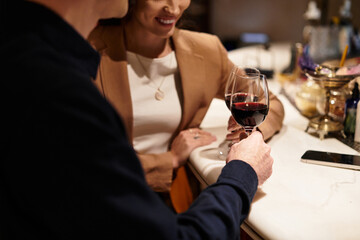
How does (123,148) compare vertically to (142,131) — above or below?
above

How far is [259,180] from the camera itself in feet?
3.26

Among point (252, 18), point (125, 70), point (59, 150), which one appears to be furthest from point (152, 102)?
point (252, 18)

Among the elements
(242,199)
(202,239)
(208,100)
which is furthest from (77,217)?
(208,100)

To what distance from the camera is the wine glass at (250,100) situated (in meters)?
1.13

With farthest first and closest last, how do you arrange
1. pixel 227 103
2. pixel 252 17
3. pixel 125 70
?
pixel 252 17
pixel 125 70
pixel 227 103

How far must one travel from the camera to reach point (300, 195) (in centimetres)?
103

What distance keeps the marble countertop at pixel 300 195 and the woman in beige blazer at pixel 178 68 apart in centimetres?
12

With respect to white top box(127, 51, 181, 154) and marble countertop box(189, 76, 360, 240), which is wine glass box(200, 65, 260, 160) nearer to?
marble countertop box(189, 76, 360, 240)

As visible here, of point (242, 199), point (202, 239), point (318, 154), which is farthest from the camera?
point (318, 154)

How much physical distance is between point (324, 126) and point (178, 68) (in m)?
0.66

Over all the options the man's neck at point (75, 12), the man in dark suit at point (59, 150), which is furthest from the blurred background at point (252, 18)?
the man in dark suit at point (59, 150)

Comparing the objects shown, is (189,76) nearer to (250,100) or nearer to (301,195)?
(250,100)

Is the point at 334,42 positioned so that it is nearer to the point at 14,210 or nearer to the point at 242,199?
the point at 242,199

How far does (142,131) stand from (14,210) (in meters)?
0.97
